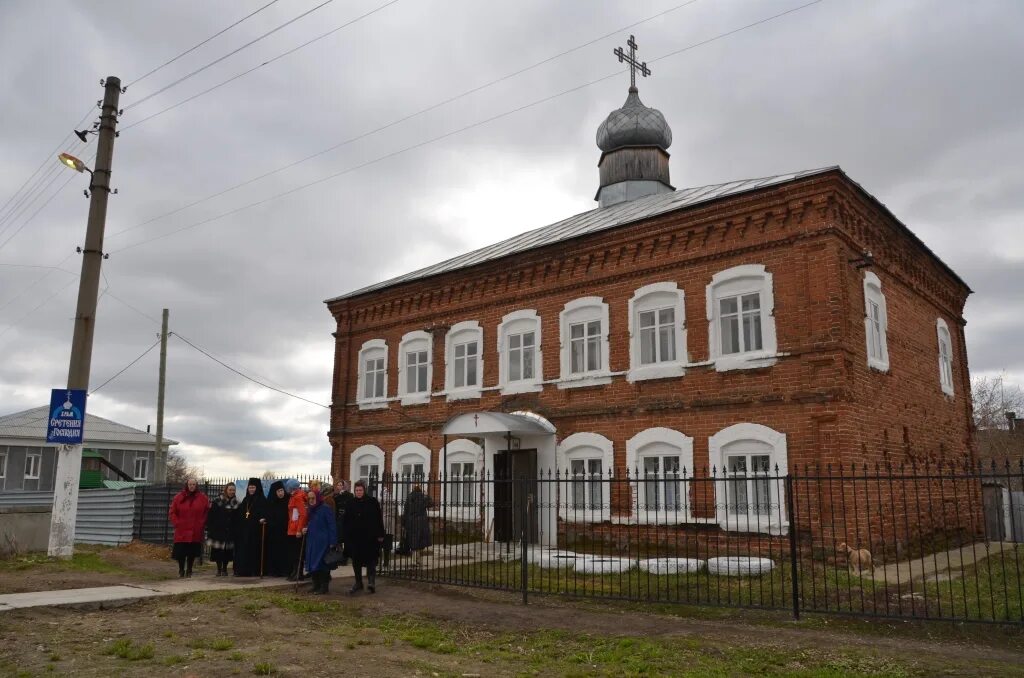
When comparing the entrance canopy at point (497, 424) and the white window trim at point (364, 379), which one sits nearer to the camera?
the entrance canopy at point (497, 424)

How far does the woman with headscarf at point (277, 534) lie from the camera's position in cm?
1238

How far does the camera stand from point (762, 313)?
13.9 m

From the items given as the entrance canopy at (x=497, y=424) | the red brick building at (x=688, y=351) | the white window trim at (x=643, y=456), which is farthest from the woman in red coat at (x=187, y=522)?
the white window trim at (x=643, y=456)

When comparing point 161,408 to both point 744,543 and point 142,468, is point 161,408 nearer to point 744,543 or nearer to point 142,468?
point 142,468

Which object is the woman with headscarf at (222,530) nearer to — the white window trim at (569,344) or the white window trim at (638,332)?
the white window trim at (569,344)

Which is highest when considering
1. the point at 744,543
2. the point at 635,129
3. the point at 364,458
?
the point at 635,129

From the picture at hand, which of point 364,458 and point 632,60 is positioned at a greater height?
point 632,60

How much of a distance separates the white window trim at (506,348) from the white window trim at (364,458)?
4617 mm

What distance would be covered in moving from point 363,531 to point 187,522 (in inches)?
124

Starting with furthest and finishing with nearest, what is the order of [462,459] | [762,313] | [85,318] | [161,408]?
[161,408] → [462,459] → [85,318] → [762,313]

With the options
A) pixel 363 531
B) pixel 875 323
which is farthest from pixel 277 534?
pixel 875 323

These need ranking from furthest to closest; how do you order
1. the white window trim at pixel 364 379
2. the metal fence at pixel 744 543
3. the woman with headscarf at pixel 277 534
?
the white window trim at pixel 364 379
the woman with headscarf at pixel 277 534
the metal fence at pixel 744 543

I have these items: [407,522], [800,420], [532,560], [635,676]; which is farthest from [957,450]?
[635,676]

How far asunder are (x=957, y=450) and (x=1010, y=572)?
227 inches
